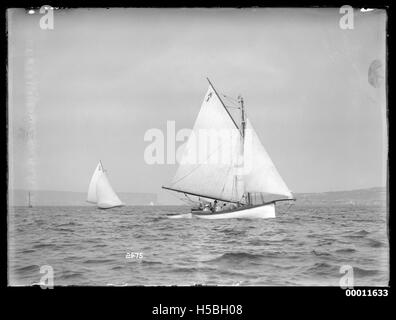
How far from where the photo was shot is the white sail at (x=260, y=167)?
51.3ft

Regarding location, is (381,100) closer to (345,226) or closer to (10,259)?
(345,226)

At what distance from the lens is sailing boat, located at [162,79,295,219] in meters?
15.2

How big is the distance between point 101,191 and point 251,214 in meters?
8.07

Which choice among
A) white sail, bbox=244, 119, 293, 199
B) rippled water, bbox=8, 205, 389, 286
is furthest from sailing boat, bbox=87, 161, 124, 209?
white sail, bbox=244, 119, 293, 199

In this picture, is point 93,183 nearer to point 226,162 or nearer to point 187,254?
point 187,254

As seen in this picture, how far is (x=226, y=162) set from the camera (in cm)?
1705

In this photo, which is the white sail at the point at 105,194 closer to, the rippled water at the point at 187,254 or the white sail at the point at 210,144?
the rippled water at the point at 187,254

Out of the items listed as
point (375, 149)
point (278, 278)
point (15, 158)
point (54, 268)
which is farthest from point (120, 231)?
point (375, 149)

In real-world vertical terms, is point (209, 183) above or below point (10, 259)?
above

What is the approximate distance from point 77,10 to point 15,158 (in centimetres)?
365

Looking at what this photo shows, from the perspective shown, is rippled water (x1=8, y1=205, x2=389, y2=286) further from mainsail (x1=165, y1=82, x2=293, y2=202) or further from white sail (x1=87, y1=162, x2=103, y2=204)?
mainsail (x1=165, y1=82, x2=293, y2=202)

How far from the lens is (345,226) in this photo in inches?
611

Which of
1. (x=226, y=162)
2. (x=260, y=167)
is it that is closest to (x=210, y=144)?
(x=226, y=162)

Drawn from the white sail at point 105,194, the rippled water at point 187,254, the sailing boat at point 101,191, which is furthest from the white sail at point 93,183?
the rippled water at point 187,254
